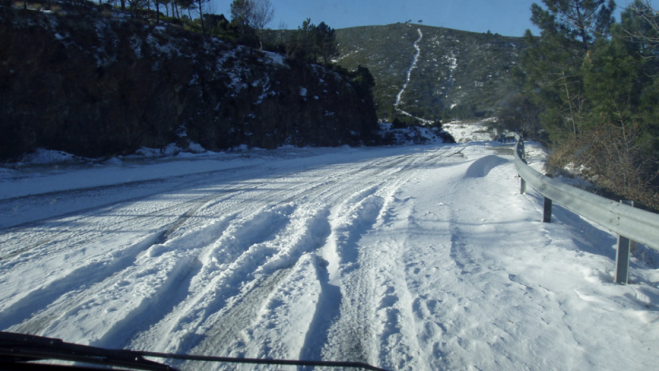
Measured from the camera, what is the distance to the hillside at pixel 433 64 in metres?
68.5

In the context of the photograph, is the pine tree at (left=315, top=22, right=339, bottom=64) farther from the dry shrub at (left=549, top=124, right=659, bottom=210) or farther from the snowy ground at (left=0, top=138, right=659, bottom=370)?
the snowy ground at (left=0, top=138, right=659, bottom=370)

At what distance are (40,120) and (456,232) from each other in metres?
15.3

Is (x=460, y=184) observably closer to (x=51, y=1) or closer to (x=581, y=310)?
(x=581, y=310)

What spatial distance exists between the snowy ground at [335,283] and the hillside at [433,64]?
2172 inches

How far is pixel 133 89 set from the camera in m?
17.2

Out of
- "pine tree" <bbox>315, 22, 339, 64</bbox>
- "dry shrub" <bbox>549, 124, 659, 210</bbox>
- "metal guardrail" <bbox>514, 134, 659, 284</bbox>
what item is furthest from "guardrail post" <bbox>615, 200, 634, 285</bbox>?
"pine tree" <bbox>315, 22, 339, 64</bbox>

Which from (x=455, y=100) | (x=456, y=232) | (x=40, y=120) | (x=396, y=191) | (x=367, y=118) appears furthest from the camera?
(x=455, y=100)

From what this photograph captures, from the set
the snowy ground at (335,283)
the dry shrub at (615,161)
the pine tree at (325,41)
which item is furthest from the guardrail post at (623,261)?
the pine tree at (325,41)

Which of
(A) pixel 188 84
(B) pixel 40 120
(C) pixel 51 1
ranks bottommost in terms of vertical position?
(B) pixel 40 120

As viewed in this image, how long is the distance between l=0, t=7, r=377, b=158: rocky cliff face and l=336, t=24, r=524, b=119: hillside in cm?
3907

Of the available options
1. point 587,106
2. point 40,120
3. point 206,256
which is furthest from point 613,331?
point 587,106

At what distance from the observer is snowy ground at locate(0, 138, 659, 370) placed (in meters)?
2.69

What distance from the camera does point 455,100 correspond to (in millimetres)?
71500

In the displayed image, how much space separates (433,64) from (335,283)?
92.7 meters
